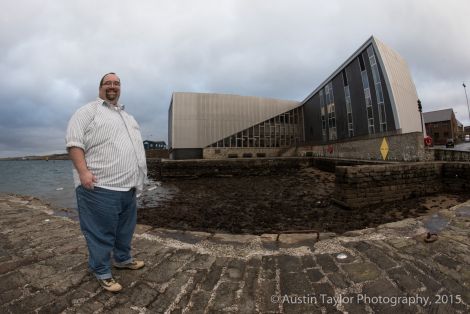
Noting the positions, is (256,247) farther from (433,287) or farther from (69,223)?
(69,223)

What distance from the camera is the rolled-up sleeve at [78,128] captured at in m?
2.18

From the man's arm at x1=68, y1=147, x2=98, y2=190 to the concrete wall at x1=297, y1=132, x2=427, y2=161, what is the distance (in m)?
14.7

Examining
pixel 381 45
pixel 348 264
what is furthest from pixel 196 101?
pixel 348 264

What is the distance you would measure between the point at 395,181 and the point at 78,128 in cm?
1043

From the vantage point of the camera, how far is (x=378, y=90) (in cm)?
2216

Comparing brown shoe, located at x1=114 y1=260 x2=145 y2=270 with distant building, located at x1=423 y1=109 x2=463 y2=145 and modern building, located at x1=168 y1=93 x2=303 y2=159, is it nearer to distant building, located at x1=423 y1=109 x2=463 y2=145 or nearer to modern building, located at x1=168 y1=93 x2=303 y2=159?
modern building, located at x1=168 y1=93 x2=303 y2=159

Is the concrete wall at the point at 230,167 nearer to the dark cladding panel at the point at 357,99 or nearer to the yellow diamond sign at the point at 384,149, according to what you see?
the dark cladding panel at the point at 357,99

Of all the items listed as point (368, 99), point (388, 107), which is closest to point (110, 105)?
point (388, 107)

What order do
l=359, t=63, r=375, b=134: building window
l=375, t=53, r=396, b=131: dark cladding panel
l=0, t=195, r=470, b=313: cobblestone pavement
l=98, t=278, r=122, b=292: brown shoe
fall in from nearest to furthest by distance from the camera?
l=0, t=195, r=470, b=313: cobblestone pavement < l=98, t=278, r=122, b=292: brown shoe < l=375, t=53, r=396, b=131: dark cladding panel < l=359, t=63, r=375, b=134: building window

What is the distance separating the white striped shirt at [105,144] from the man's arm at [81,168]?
0.04 metres

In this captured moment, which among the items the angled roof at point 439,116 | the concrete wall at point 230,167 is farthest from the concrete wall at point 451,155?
the angled roof at point 439,116

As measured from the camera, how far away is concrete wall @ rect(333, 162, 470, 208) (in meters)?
8.61

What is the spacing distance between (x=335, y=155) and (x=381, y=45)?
10.5 metres

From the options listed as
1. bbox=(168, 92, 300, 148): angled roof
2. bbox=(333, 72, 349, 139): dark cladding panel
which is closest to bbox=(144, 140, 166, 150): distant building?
bbox=(168, 92, 300, 148): angled roof
